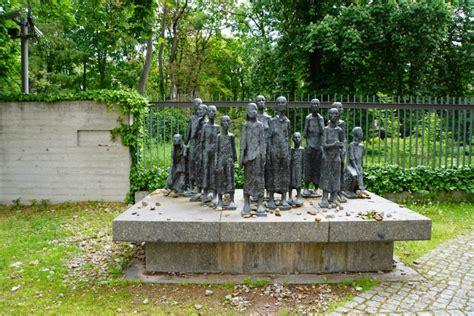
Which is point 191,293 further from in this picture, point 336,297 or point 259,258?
point 336,297

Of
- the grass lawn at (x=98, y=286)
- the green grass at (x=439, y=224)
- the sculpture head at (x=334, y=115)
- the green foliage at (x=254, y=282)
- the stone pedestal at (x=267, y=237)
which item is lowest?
the grass lawn at (x=98, y=286)

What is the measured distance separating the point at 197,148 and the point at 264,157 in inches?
52.0

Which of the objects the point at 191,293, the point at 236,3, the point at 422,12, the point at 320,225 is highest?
the point at 236,3

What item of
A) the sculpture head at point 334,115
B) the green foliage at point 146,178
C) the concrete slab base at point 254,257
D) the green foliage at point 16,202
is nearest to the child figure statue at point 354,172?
the sculpture head at point 334,115

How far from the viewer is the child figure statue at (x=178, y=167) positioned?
6305 mm

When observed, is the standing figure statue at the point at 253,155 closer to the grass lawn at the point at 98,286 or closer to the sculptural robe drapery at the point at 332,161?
the sculptural robe drapery at the point at 332,161

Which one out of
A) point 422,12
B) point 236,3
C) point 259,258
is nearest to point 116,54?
point 236,3

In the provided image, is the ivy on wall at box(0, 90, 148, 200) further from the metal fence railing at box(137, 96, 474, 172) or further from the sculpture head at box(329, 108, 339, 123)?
the sculpture head at box(329, 108, 339, 123)

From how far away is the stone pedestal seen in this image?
186 inches

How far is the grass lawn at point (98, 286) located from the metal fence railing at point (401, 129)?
99.7 inches

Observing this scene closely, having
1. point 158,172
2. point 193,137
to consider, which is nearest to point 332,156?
point 193,137

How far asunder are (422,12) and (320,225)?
11424 mm

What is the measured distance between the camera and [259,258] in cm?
509

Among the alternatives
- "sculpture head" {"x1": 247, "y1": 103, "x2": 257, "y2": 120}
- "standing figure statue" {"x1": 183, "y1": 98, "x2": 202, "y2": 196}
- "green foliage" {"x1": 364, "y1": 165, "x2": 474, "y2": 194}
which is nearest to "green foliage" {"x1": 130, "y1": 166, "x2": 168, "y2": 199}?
"standing figure statue" {"x1": 183, "y1": 98, "x2": 202, "y2": 196}
